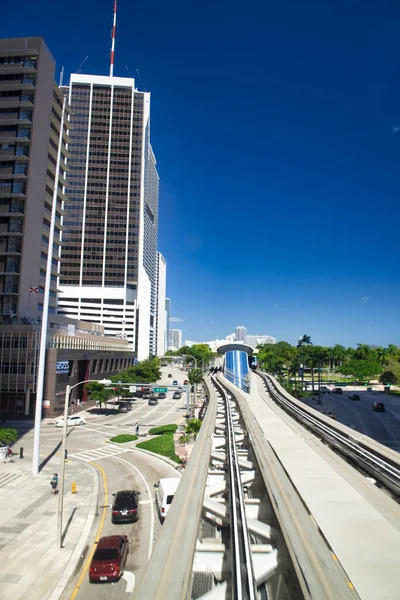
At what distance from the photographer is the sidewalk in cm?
1345

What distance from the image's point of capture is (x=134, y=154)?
5886 inches

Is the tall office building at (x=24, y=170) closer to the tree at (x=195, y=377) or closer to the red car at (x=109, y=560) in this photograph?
the tree at (x=195, y=377)

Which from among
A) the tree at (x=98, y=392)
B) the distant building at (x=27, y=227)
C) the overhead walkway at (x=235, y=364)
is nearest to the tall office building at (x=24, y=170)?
the distant building at (x=27, y=227)

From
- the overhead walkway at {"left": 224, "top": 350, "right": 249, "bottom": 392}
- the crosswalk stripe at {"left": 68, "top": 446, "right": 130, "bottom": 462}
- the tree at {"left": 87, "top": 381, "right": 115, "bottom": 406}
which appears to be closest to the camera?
the crosswalk stripe at {"left": 68, "top": 446, "right": 130, "bottom": 462}

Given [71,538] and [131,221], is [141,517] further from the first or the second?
[131,221]

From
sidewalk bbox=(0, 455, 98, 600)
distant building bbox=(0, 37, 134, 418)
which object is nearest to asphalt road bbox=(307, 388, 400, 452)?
sidewalk bbox=(0, 455, 98, 600)

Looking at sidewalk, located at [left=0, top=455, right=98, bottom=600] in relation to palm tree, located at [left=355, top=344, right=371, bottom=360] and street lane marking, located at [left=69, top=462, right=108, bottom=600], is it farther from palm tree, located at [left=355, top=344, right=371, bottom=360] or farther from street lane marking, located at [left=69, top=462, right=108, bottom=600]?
palm tree, located at [left=355, top=344, right=371, bottom=360]

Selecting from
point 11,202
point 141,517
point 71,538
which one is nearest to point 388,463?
point 141,517

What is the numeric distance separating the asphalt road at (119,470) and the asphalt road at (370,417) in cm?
2249

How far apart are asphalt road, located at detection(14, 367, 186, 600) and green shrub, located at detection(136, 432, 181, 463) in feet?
3.60

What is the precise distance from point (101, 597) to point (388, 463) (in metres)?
12.1

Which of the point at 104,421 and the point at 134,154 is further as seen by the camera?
the point at 134,154

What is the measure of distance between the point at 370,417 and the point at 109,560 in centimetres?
4594

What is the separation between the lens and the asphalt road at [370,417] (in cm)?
3774
